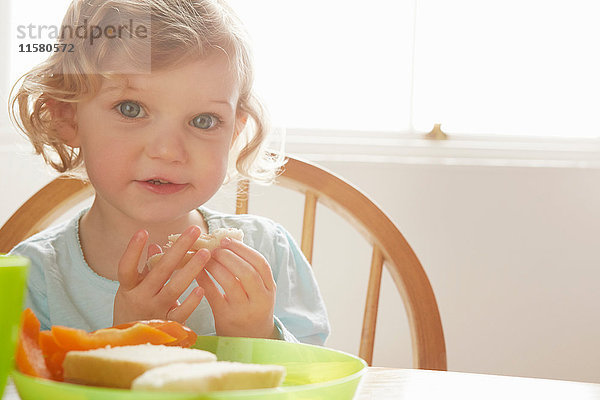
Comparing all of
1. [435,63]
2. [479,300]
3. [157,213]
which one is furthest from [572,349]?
[157,213]

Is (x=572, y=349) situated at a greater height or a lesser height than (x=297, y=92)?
lesser

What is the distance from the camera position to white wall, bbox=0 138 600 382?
1.64 metres

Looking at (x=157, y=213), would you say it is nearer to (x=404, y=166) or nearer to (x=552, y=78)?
(x=404, y=166)

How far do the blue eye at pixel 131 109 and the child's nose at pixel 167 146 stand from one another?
37 mm

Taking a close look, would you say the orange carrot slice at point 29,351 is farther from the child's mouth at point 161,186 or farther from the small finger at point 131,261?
the child's mouth at point 161,186

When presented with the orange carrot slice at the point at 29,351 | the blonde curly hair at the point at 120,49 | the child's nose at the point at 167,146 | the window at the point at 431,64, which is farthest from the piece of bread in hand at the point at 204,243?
the window at the point at 431,64

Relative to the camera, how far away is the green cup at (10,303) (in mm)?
292

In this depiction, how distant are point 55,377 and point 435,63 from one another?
1521mm

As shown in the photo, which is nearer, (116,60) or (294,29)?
(116,60)

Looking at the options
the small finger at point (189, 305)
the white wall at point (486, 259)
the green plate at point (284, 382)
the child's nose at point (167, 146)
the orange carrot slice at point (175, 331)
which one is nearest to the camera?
the green plate at point (284, 382)

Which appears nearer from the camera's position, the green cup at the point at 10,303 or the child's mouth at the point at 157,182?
the green cup at the point at 10,303

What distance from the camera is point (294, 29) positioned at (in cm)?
173

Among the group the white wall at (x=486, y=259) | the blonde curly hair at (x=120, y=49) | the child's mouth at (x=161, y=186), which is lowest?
the white wall at (x=486, y=259)

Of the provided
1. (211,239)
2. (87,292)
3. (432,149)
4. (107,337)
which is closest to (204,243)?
(211,239)
